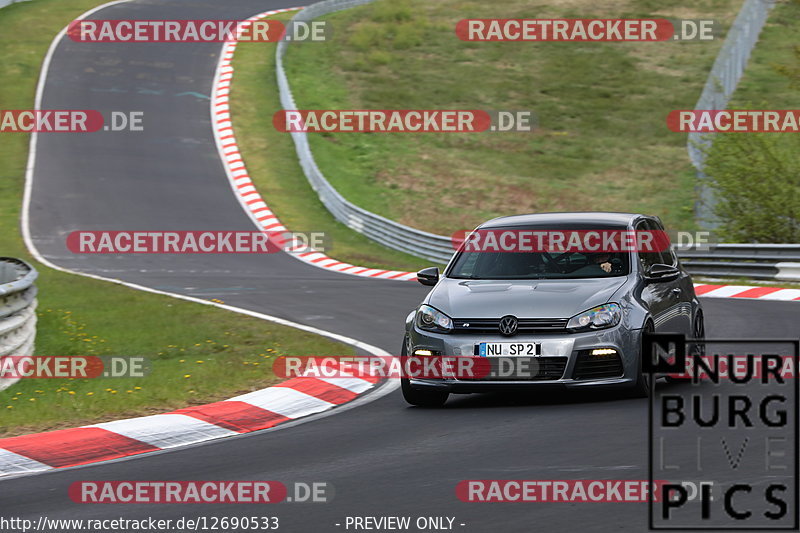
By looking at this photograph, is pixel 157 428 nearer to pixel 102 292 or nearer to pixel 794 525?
pixel 794 525

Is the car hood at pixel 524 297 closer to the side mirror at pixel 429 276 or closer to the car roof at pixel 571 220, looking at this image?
the side mirror at pixel 429 276

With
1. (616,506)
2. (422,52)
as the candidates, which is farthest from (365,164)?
(616,506)

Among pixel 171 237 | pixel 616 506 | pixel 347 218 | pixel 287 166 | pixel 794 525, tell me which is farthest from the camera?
pixel 287 166

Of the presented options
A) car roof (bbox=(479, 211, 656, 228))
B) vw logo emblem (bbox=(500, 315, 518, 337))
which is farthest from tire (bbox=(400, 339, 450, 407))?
car roof (bbox=(479, 211, 656, 228))

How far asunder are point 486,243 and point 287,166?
2730 cm

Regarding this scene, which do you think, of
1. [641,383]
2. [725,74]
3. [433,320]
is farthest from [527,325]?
[725,74]

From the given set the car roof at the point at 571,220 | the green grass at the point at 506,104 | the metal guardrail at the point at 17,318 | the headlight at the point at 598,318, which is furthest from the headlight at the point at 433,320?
the green grass at the point at 506,104

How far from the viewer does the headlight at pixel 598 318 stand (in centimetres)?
953

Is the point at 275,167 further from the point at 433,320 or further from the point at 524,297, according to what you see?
the point at 524,297

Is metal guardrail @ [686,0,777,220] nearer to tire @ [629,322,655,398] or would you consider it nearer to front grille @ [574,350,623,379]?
tire @ [629,322,655,398]

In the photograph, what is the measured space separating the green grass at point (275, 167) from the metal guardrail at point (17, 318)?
14734 millimetres

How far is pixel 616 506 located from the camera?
6328mm

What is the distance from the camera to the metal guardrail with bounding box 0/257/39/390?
11219 millimetres

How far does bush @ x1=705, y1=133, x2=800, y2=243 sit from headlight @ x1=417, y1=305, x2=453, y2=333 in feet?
52.5
